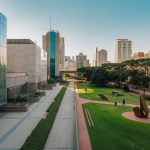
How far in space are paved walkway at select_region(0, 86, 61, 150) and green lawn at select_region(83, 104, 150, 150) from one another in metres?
6.94

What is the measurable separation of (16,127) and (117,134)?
11.6m

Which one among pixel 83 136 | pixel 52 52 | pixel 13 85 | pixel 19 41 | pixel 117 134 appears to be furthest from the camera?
pixel 52 52

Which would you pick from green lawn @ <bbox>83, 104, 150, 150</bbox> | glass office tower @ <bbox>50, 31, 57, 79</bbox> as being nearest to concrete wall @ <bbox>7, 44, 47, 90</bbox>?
green lawn @ <bbox>83, 104, 150, 150</bbox>

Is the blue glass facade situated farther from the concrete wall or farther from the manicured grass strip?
the manicured grass strip

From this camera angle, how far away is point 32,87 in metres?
62.4

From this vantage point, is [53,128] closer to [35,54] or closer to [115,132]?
[115,132]

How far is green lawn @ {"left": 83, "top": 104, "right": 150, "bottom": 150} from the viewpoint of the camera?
19266mm

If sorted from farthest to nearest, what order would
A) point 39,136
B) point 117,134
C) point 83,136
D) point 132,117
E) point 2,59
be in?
point 2,59
point 132,117
point 117,134
point 83,136
point 39,136

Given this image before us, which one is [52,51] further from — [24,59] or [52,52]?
[24,59]

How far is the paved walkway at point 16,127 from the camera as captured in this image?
63.9ft

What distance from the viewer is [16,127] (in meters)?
24.9

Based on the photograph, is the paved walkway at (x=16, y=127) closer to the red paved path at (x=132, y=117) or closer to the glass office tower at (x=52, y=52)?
the red paved path at (x=132, y=117)

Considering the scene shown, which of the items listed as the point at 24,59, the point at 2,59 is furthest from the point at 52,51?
the point at 2,59

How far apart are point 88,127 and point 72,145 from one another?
20.6ft
